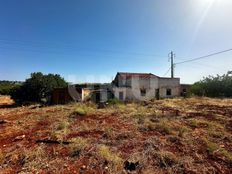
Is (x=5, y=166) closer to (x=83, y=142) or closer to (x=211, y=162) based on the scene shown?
(x=83, y=142)

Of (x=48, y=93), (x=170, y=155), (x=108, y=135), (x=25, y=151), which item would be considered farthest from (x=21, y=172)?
(x=48, y=93)

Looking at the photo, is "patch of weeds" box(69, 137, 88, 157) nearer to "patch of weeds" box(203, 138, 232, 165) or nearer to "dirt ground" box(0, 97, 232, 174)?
"dirt ground" box(0, 97, 232, 174)

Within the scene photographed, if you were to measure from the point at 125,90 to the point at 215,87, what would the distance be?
1266cm

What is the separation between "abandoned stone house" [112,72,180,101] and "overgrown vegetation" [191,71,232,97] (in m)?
3.23

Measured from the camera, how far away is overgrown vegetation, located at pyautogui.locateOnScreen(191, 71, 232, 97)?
22984 mm

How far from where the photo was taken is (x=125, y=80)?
820 inches

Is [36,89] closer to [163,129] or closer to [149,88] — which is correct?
[149,88]

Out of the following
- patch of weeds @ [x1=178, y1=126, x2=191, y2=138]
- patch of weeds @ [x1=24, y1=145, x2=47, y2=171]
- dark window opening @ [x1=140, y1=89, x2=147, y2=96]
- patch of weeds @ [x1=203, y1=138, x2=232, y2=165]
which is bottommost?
patch of weeds @ [x1=24, y1=145, x2=47, y2=171]

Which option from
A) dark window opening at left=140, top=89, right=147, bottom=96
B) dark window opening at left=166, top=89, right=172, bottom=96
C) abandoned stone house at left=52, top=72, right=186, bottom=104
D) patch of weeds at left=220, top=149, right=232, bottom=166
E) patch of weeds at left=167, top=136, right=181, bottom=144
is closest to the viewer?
patch of weeds at left=220, top=149, right=232, bottom=166

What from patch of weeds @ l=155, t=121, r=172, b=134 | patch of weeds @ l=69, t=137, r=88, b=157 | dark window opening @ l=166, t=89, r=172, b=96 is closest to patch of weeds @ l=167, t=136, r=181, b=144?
patch of weeds @ l=155, t=121, r=172, b=134

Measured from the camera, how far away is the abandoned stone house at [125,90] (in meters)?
16.1

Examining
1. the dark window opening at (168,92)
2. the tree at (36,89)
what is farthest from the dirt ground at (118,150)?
the dark window opening at (168,92)

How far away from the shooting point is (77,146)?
15.2 ft

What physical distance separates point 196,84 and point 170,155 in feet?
77.9
